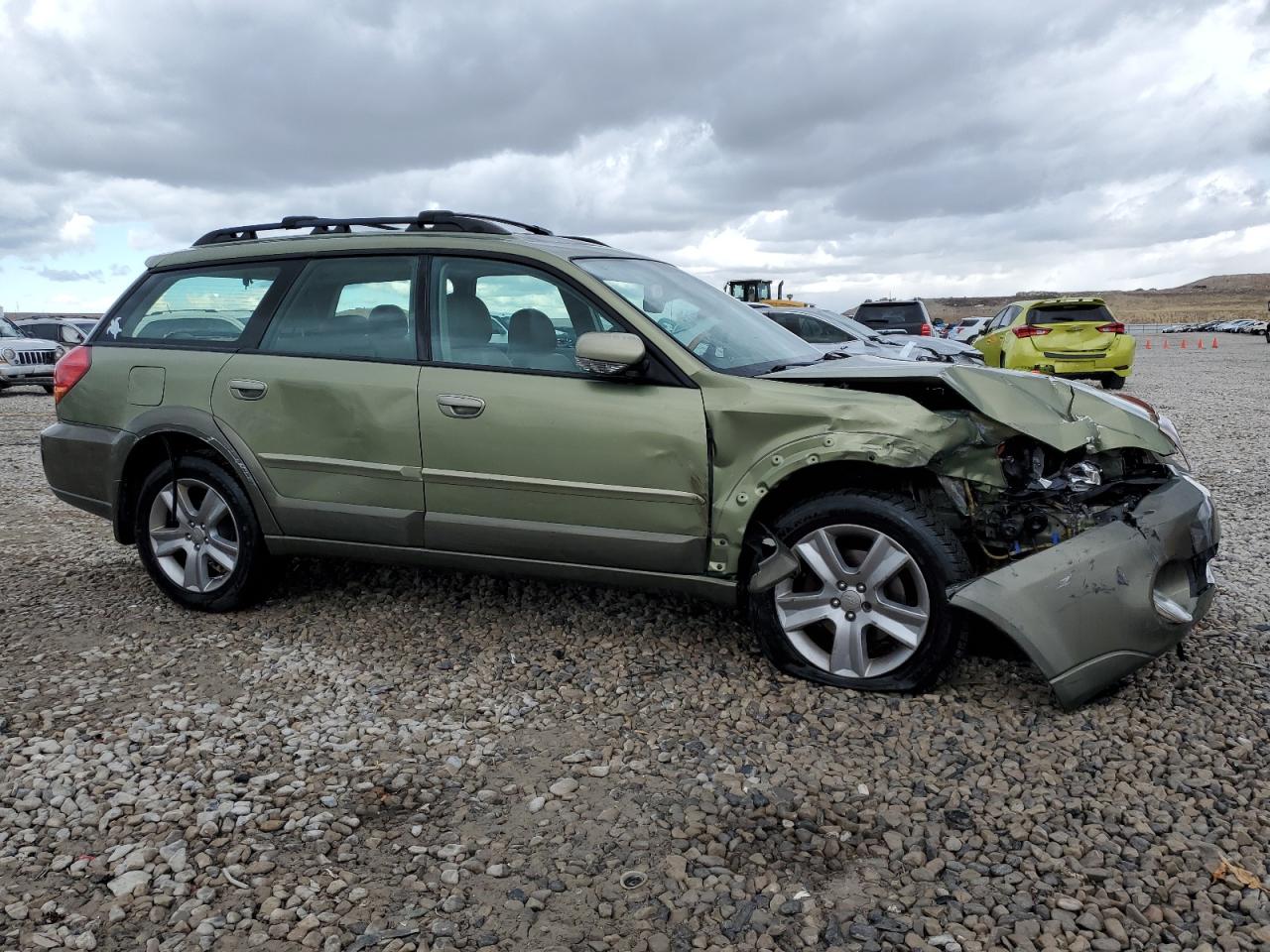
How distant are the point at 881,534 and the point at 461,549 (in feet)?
5.80

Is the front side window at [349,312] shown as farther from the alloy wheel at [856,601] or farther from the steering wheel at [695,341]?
the alloy wheel at [856,601]

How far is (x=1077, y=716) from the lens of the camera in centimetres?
349

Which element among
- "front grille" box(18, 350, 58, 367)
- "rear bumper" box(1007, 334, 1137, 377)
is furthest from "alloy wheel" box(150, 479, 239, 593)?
"front grille" box(18, 350, 58, 367)

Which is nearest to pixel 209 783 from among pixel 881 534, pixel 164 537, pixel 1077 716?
pixel 164 537

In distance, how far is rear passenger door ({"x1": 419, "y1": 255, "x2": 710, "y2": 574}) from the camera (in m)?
3.77

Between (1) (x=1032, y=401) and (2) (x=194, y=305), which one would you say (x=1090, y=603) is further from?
(2) (x=194, y=305)

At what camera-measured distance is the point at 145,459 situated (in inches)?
190

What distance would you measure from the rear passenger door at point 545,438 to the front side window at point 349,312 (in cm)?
16

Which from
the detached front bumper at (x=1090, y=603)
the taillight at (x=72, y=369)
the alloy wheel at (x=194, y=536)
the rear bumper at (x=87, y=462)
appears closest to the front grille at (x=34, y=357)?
the rear bumper at (x=87, y=462)

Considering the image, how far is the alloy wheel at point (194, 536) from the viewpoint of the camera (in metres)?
4.66

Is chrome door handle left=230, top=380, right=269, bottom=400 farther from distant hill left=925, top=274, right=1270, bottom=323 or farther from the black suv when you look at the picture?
distant hill left=925, top=274, right=1270, bottom=323

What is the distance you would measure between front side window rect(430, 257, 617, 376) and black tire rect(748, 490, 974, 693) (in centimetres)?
111

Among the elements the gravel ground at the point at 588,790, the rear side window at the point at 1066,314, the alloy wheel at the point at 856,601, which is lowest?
the gravel ground at the point at 588,790

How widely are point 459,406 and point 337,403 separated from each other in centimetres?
61
